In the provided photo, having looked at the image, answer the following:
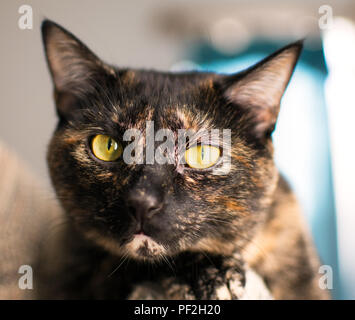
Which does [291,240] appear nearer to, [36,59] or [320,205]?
[320,205]

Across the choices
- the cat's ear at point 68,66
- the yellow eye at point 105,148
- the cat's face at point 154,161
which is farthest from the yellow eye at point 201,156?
the cat's ear at point 68,66

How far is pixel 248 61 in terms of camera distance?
1703 mm

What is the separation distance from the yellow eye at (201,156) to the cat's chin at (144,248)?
0.15 meters

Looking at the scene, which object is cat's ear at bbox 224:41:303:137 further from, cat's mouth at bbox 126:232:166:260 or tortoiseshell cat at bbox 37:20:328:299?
cat's mouth at bbox 126:232:166:260

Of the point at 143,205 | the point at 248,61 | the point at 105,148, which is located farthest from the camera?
the point at 248,61

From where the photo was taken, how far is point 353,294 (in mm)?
848

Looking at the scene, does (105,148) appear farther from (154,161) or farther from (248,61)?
(248,61)

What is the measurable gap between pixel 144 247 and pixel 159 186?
118 mm

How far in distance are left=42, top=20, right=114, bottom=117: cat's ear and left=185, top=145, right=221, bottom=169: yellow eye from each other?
10.3 inches

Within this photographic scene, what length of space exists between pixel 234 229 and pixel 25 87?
1.86 ft

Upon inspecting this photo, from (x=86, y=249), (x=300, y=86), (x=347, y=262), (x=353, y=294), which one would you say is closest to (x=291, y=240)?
(x=353, y=294)

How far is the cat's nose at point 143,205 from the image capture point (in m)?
0.56

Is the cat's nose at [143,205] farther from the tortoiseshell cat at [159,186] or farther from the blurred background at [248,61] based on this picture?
the blurred background at [248,61]

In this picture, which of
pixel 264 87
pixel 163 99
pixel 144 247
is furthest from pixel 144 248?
pixel 264 87
